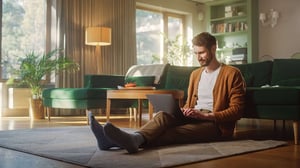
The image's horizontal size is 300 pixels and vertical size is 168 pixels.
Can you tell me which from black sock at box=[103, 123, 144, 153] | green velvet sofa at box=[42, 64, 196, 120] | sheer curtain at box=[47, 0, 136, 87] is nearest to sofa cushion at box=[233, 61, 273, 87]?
green velvet sofa at box=[42, 64, 196, 120]

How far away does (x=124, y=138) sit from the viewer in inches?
80.4

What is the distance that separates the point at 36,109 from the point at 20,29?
160 cm

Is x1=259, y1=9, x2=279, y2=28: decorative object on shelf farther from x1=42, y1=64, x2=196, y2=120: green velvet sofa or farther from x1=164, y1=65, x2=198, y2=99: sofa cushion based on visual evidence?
x1=164, y1=65, x2=198, y2=99: sofa cushion

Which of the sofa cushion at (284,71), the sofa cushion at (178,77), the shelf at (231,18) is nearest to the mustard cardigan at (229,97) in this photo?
the sofa cushion at (284,71)

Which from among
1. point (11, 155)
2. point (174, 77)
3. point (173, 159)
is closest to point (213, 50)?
point (173, 159)

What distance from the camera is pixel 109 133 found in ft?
6.49

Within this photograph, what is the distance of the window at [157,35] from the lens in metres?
7.86

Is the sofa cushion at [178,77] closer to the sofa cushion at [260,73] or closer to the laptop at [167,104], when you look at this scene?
the sofa cushion at [260,73]

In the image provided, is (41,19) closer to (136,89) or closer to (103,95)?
(103,95)

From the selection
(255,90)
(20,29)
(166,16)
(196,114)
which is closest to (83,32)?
(20,29)

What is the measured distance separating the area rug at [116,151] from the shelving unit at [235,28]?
212 inches

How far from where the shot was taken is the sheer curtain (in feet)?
21.0

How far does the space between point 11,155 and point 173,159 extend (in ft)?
2.89

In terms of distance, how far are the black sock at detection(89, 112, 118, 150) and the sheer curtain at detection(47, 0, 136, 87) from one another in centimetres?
424
